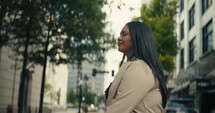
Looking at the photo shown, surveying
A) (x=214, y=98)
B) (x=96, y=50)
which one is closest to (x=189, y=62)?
(x=214, y=98)

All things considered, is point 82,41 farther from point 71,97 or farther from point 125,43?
point 71,97

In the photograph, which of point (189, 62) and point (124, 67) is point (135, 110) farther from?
point (189, 62)

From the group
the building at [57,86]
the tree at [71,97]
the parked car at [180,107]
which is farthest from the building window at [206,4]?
the tree at [71,97]

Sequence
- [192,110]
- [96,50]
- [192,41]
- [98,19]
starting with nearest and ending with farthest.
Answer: [192,110] → [98,19] → [96,50] → [192,41]

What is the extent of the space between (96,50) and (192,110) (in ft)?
21.8

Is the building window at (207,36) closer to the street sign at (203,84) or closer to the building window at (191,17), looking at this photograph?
the street sign at (203,84)

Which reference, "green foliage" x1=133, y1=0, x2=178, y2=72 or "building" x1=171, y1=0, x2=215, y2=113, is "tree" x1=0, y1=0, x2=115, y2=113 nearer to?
"building" x1=171, y1=0, x2=215, y2=113

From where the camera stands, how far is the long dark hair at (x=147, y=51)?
2.08 meters

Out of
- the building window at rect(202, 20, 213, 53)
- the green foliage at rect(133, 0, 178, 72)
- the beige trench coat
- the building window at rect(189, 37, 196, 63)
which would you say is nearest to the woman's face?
the beige trench coat

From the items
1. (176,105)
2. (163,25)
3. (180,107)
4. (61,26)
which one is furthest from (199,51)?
(61,26)

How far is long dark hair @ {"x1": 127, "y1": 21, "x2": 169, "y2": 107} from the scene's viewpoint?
2.08m

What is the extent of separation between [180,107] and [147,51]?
17.5 meters

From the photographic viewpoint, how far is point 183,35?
3900 cm

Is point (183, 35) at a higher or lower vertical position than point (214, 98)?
higher
